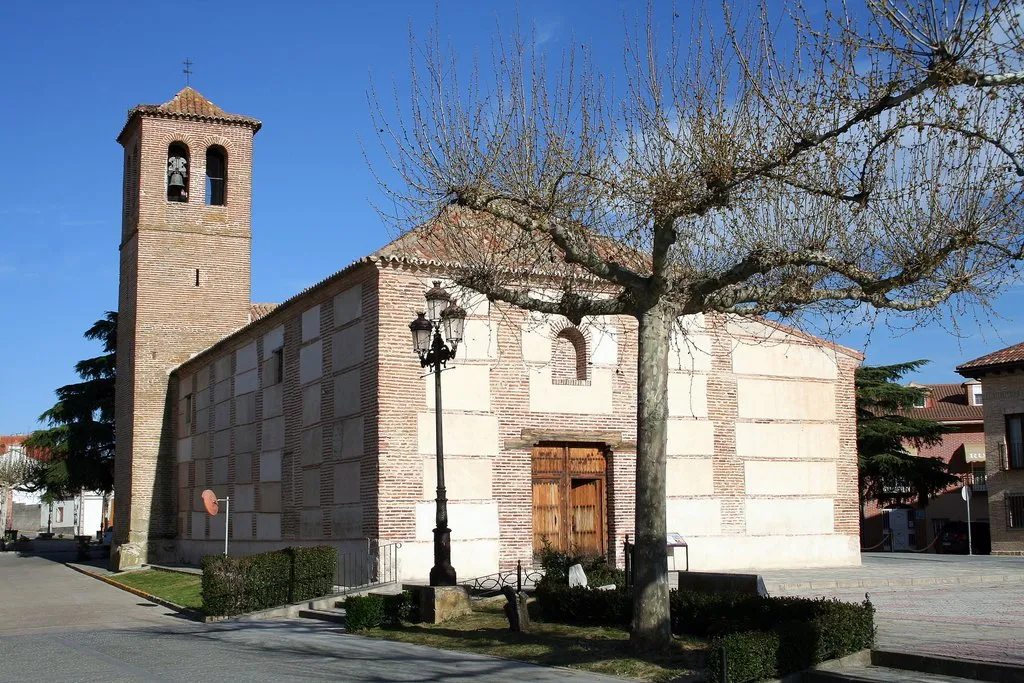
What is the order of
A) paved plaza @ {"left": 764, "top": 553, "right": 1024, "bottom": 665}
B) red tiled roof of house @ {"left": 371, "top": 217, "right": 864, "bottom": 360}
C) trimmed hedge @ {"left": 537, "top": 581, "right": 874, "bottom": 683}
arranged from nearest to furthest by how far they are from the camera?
trimmed hedge @ {"left": 537, "top": 581, "right": 874, "bottom": 683} → paved plaza @ {"left": 764, "top": 553, "right": 1024, "bottom": 665} → red tiled roof of house @ {"left": 371, "top": 217, "right": 864, "bottom": 360}

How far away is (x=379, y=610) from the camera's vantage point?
585 inches

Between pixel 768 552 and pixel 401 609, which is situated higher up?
pixel 768 552

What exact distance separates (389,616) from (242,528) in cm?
1232

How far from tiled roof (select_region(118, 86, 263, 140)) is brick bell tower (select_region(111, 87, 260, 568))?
4 cm

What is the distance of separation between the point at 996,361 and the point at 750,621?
1035 inches

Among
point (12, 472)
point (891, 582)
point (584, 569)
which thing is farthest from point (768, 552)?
point (12, 472)

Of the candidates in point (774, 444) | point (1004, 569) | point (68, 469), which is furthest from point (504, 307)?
point (68, 469)

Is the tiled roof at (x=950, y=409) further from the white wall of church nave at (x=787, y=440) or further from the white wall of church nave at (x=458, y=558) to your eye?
the white wall of church nave at (x=458, y=558)

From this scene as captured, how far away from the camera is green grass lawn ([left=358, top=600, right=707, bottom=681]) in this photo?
10.6 metres

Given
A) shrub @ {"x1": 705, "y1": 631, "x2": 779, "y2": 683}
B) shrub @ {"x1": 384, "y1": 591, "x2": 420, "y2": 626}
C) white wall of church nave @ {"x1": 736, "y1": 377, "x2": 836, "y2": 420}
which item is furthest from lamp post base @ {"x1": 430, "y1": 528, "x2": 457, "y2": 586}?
white wall of church nave @ {"x1": 736, "y1": 377, "x2": 836, "y2": 420}

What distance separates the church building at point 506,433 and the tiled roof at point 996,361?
1233 cm

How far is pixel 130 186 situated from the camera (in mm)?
34000

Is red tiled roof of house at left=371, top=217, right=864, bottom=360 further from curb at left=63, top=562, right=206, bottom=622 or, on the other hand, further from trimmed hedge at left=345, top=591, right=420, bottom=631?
curb at left=63, top=562, right=206, bottom=622

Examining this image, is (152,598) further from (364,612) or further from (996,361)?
(996,361)
